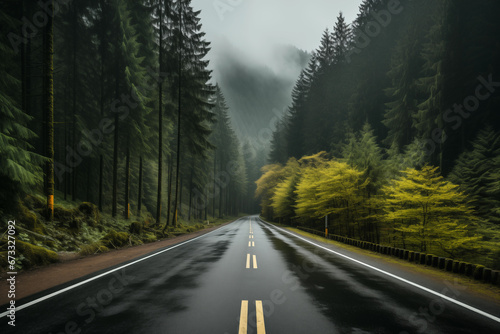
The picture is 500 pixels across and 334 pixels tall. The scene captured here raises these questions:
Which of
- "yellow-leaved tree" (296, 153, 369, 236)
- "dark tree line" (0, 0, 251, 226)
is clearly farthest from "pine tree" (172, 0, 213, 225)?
"yellow-leaved tree" (296, 153, 369, 236)

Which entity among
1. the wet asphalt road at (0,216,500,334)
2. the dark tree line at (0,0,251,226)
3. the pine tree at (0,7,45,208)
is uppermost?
the dark tree line at (0,0,251,226)

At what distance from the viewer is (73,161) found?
2056 cm

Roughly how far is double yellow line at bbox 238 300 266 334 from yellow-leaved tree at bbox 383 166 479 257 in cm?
1457

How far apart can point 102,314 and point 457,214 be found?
20879mm

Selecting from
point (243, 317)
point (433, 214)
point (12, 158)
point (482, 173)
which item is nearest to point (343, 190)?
point (433, 214)

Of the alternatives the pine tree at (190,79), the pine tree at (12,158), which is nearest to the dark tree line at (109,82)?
the pine tree at (190,79)

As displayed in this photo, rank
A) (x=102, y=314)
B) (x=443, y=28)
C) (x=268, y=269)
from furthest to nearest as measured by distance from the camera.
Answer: (x=443, y=28) → (x=268, y=269) → (x=102, y=314)

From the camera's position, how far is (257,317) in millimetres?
4273

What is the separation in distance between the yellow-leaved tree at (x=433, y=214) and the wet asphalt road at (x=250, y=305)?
34.1ft

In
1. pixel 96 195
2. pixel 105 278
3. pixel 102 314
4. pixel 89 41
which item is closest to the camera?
pixel 102 314

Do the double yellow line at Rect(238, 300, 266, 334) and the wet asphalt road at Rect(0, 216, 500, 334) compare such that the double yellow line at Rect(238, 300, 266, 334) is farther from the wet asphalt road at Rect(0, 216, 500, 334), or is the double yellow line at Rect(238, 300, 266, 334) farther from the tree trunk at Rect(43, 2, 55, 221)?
the tree trunk at Rect(43, 2, 55, 221)

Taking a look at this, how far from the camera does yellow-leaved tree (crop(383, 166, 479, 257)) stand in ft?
50.5

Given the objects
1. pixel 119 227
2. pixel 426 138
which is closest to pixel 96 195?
pixel 119 227

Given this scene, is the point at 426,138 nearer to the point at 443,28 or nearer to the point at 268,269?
the point at 443,28
